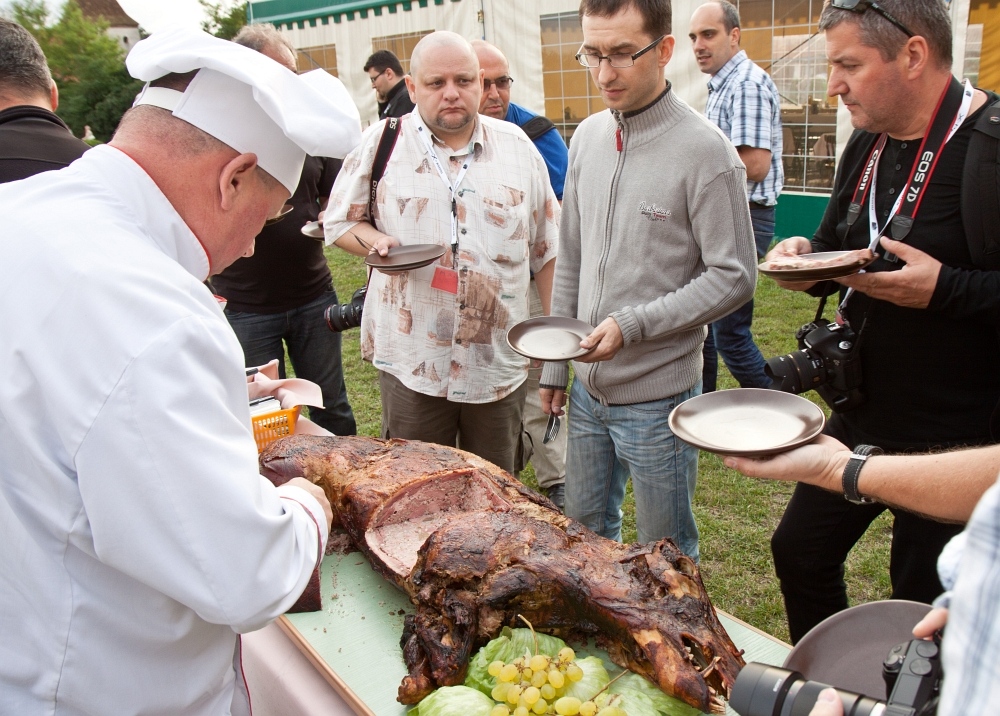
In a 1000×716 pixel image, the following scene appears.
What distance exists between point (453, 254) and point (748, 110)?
8.45 ft

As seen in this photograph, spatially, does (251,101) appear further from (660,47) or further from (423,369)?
(423,369)

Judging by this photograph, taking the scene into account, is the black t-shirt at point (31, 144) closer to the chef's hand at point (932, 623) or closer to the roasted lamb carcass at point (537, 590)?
the roasted lamb carcass at point (537, 590)

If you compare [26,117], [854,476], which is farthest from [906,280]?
[26,117]

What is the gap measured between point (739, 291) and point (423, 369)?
4.22ft

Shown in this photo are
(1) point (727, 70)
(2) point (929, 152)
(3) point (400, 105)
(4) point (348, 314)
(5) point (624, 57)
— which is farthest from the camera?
(3) point (400, 105)

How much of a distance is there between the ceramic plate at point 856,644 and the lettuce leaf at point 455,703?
0.58 metres

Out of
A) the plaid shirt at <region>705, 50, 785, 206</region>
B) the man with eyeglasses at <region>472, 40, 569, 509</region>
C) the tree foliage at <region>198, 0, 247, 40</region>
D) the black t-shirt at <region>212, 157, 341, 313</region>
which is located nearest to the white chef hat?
the black t-shirt at <region>212, 157, 341, 313</region>

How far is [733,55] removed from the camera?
5.05 m

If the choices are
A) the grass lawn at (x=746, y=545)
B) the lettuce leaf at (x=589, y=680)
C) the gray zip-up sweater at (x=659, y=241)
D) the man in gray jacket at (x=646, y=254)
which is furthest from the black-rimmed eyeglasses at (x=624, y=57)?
the grass lawn at (x=746, y=545)

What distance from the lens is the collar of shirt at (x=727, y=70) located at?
5.00m

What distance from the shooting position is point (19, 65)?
2.89 m

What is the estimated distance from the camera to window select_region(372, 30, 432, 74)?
969 centimetres

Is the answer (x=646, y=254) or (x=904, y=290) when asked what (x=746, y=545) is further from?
(x=904, y=290)

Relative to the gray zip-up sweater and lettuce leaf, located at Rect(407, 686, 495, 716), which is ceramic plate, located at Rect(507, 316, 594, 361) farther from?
lettuce leaf, located at Rect(407, 686, 495, 716)
